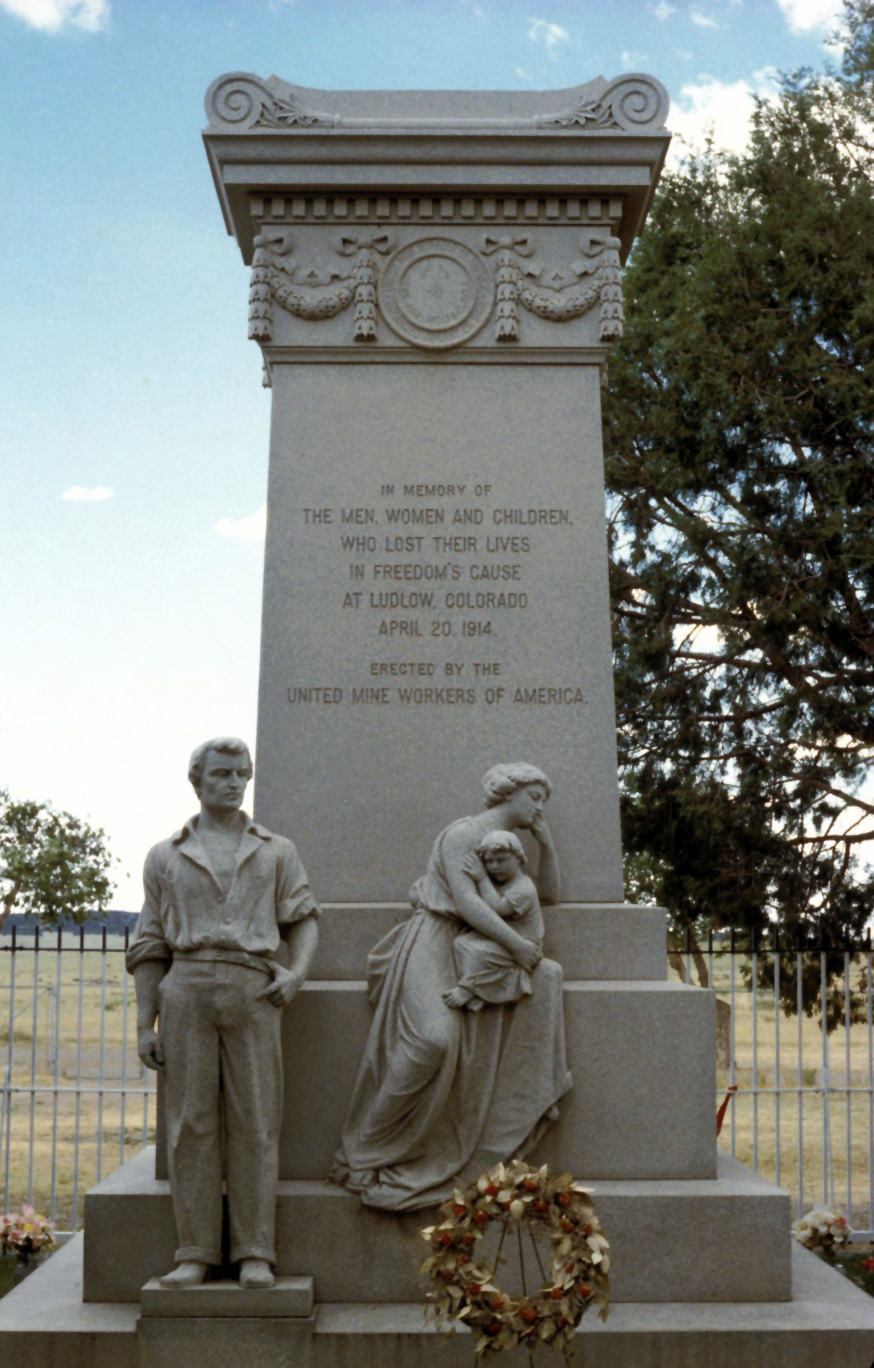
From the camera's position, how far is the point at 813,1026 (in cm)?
2297

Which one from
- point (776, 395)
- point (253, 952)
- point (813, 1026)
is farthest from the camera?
point (813, 1026)

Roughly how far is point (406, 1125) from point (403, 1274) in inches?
21.5

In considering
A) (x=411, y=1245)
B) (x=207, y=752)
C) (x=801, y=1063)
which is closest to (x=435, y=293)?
(x=207, y=752)

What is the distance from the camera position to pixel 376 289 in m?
7.22

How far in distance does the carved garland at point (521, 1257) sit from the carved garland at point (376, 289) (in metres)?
4.03

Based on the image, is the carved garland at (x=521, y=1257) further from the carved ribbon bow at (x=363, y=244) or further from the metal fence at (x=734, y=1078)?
the metal fence at (x=734, y=1078)

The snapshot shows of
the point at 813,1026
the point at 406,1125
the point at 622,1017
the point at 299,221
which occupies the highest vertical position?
the point at 299,221

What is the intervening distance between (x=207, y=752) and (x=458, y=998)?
4.45 feet

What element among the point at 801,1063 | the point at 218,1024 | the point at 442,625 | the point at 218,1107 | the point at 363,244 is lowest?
the point at 801,1063

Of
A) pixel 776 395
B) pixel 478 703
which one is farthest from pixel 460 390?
pixel 776 395

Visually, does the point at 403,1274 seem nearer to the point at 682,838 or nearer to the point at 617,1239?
the point at 617,1239

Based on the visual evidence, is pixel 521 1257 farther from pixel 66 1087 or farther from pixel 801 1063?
pixel 66 1087

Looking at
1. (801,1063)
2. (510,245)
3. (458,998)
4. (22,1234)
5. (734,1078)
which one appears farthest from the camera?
(801,1063)

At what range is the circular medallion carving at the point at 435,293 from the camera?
720 cm
